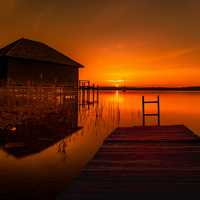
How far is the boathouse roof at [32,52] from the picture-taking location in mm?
26223

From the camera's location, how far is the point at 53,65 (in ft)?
99.1

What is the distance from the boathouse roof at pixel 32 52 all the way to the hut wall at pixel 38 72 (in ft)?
2.27

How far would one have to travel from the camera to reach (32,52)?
28.3 m

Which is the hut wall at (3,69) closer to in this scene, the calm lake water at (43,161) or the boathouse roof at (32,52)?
the boathouse roof at (32,52)

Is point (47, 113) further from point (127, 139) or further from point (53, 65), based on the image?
point (53, 65)

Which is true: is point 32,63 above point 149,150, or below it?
above

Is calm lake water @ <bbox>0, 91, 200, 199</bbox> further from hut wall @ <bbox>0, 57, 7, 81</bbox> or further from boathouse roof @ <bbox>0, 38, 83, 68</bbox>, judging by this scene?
boathouse roof @ <bbox>0, 38, 83, 68</bbox>

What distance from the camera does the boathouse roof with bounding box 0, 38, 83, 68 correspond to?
1032 inches

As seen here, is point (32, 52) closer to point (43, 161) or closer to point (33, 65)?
point (33, 65)

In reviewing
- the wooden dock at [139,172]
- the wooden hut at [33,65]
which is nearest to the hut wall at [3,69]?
the wooden hut at [33,65]

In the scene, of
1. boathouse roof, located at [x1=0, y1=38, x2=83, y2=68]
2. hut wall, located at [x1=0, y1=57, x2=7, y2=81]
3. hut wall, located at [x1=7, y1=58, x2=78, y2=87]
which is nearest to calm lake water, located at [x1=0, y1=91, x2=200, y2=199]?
hut wall, located at [x1=7, y1=58, x2=78, y2=87]

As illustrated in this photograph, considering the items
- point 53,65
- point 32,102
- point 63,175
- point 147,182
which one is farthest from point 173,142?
point 53,65

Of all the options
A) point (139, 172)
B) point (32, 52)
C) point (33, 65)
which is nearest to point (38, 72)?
point (33, 65)

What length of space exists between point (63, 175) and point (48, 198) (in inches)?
65.5
